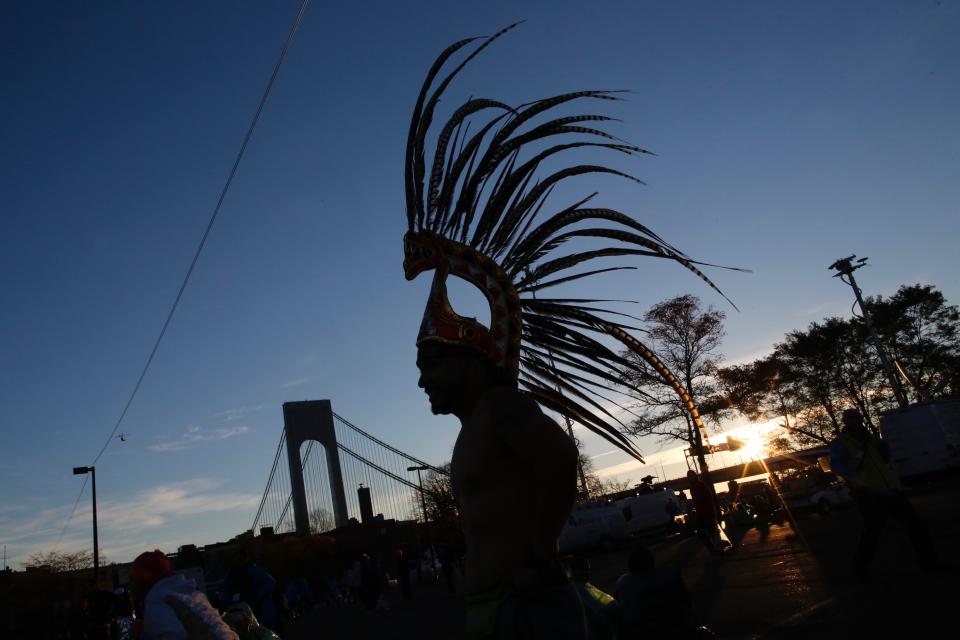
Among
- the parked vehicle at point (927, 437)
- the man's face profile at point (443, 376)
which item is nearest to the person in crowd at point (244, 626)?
the man's face profile at point (443, 376)

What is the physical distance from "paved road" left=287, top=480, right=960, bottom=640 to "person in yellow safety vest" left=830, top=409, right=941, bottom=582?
0.69 feet

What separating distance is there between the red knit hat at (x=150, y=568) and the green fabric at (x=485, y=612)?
2060mm

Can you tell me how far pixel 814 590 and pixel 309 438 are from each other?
67.5 metres

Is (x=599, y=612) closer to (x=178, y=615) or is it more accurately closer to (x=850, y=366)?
(x=178, y=615)

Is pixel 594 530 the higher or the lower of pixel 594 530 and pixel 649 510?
the lower

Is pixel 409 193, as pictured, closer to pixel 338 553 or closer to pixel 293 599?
pixel 293 599

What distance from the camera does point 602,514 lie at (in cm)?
2133

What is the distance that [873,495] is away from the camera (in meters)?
6.00

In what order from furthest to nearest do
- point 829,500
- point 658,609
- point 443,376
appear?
point 829,500, point 658,609, point 443,376

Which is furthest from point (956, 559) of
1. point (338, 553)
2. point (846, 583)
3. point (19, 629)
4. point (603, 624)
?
point (338, 553)

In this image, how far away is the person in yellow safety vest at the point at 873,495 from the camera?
18.9 feet

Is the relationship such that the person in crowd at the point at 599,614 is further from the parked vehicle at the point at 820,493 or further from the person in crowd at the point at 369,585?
the parked vehicle at the point at 820,493

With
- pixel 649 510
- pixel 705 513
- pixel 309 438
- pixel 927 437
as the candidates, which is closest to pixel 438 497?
pixel 309 438

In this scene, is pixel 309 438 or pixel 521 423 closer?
pixel 521 423
